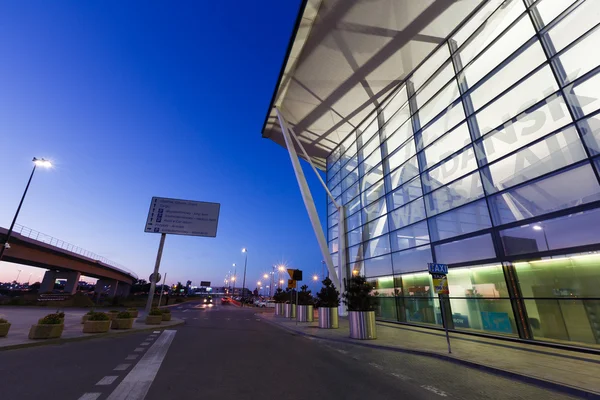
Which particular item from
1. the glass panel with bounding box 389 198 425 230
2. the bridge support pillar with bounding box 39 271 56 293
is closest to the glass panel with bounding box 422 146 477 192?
the glass panel with bounding box 389 198 425 230

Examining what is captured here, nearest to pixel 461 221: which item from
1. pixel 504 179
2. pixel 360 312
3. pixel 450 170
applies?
pixel 504 179

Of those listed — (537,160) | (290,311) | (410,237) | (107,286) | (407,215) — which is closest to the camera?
(537,160)

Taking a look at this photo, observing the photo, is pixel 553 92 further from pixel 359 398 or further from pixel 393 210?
pixel 359 398

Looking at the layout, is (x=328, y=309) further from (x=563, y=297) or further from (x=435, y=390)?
(x=435, y=390)

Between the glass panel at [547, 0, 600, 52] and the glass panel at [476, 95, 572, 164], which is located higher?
the glass panel at [547, 0, 600, 52]

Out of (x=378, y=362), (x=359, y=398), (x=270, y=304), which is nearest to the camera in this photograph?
(x=359, y=398)

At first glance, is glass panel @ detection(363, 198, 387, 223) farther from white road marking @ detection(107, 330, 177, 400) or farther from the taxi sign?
white road marking @ detection(107, 330, 177, 400)

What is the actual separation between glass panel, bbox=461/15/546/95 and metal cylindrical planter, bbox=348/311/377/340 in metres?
12.8

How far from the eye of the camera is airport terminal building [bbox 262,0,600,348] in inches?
399

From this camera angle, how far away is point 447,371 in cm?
687

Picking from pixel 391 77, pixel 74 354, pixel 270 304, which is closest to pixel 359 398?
pixel 74 354

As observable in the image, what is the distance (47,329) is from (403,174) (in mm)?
20654

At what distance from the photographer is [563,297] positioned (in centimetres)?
988

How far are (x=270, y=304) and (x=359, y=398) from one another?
50877 millimetres
